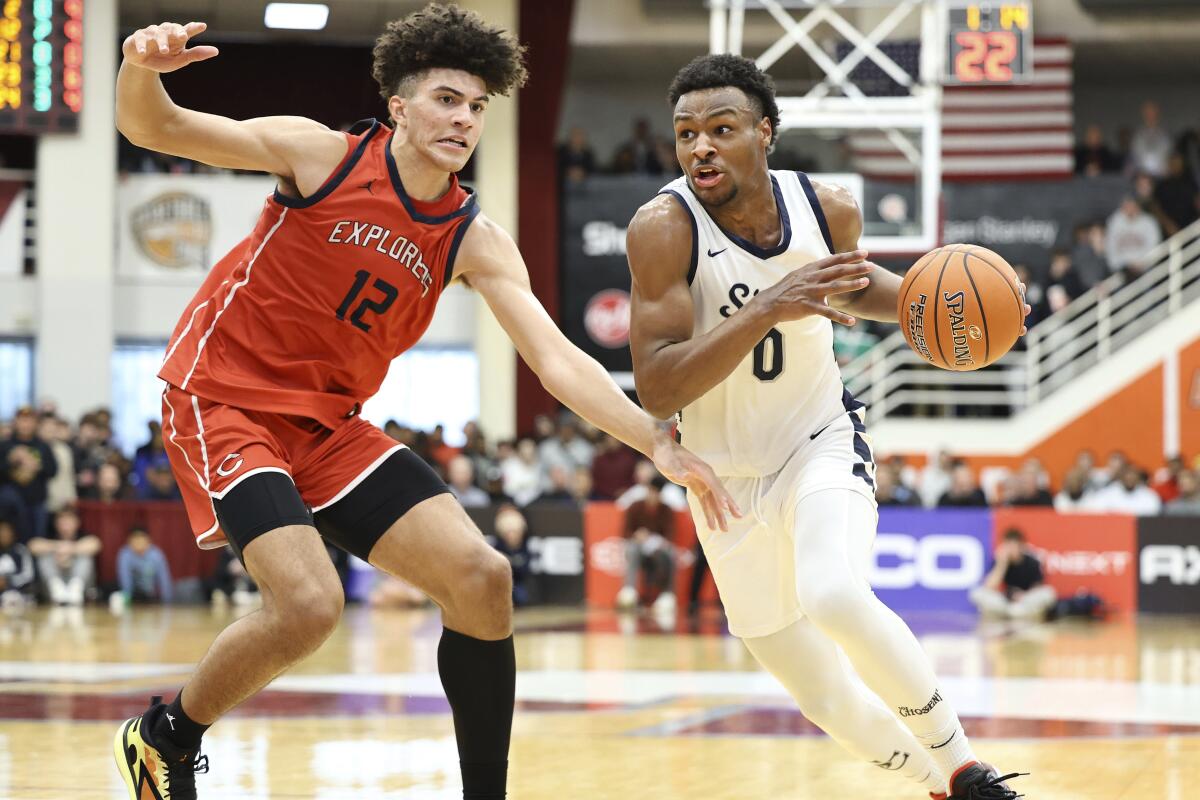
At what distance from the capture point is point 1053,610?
14797 millimetres

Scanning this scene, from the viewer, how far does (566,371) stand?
4711 millimetres

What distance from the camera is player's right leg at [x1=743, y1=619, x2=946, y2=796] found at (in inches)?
193

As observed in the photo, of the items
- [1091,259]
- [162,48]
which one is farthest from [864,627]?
[1091,259]

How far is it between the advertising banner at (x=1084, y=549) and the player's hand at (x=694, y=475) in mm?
11050

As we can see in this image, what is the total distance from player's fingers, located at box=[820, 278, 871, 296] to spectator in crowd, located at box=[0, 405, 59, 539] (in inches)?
493

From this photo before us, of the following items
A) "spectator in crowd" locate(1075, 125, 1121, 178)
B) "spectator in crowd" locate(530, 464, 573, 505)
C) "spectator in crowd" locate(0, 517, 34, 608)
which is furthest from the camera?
"spectator in crowd" locate(1075, 125, 1121, 178)

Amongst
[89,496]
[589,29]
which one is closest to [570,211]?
[589,29]

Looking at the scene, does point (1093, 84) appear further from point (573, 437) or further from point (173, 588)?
point (173, 588)

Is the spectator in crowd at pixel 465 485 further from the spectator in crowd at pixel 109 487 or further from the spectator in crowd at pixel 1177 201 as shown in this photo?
the spectator in crowd at pixel 1177 201

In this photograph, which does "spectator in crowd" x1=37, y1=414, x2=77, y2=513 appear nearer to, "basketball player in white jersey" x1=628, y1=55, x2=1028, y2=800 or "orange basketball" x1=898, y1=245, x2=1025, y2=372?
"basketball player in white jersey" x1=628, y1=55, x2=1028, y2=800

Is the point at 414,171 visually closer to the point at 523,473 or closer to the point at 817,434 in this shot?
the point at 817,434

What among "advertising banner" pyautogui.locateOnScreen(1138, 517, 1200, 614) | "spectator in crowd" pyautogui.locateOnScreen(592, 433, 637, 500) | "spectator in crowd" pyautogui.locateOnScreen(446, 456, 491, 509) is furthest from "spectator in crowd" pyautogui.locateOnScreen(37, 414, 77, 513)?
"advertising banner" pyautogui.locateOnScreen(1138, 517, 1200, 614)

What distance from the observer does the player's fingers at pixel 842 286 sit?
450cm

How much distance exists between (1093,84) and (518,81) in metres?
21.7
